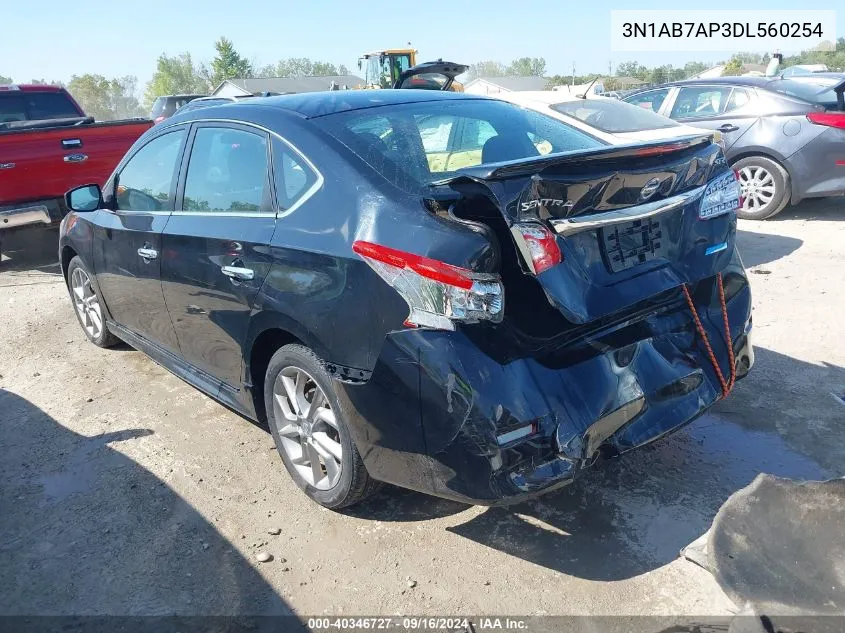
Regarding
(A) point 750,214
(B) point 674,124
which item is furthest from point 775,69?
(B) point 674,124

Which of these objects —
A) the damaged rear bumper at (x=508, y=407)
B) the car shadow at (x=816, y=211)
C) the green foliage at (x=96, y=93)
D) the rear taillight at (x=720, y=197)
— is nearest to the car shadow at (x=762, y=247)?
the car shadow at (x=816, y=211)

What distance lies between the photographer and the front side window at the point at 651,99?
374 inches

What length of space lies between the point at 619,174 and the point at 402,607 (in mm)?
1751

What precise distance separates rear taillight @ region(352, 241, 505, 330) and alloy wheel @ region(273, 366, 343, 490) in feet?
2.30

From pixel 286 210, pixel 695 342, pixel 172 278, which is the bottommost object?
pixel 695 342

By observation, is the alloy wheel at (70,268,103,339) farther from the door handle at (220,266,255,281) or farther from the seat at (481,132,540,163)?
the seat at (481,132,540,163)

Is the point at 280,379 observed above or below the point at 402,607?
above

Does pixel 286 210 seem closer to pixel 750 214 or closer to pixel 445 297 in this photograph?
pixel 445 297

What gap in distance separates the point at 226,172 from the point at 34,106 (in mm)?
7828

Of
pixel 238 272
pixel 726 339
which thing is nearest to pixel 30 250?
pixel 238 272

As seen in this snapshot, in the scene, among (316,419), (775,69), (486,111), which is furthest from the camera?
(775,69)

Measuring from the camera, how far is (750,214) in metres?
8.36

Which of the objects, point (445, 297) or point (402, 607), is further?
point (402, 607)

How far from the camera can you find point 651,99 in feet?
31.8
